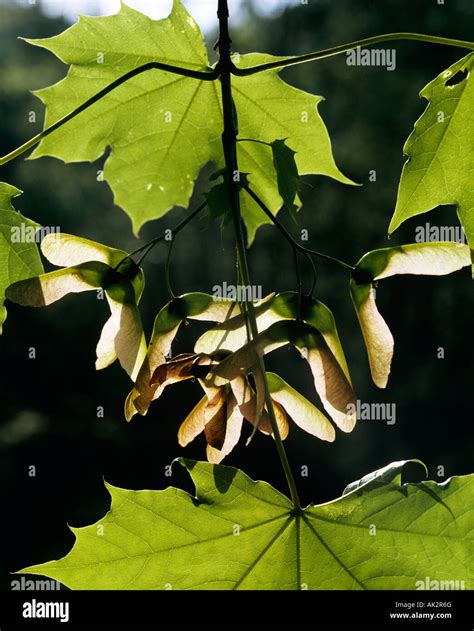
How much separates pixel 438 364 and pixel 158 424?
13.0 ft

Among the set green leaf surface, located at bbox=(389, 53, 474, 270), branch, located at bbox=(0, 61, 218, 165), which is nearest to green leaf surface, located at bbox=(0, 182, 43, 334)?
branch, located at bbox=(0, 61, 218, 165)

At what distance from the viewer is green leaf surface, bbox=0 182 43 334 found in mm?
797

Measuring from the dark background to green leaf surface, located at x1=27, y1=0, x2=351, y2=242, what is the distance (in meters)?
8.77

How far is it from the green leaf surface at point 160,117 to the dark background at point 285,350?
8.77 m

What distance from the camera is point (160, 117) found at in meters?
0.95

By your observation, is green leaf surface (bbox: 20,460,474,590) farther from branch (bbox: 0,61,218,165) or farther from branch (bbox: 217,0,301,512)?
branch (bbox: 0,61,218,165)

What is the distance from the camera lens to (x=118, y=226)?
11.8 m

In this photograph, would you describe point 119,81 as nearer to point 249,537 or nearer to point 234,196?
point 234,196

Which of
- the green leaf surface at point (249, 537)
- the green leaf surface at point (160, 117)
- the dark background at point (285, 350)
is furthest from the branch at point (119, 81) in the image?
the dark background at point (285, 350)

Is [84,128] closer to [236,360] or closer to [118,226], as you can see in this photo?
[236,360]

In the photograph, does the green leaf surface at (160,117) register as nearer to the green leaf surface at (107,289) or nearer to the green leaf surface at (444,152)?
the green leaf surface at (444,152)

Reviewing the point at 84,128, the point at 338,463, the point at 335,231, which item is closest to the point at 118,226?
the point at 335,231

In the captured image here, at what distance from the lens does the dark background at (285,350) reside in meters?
10.1

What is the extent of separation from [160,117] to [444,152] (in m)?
0.34
